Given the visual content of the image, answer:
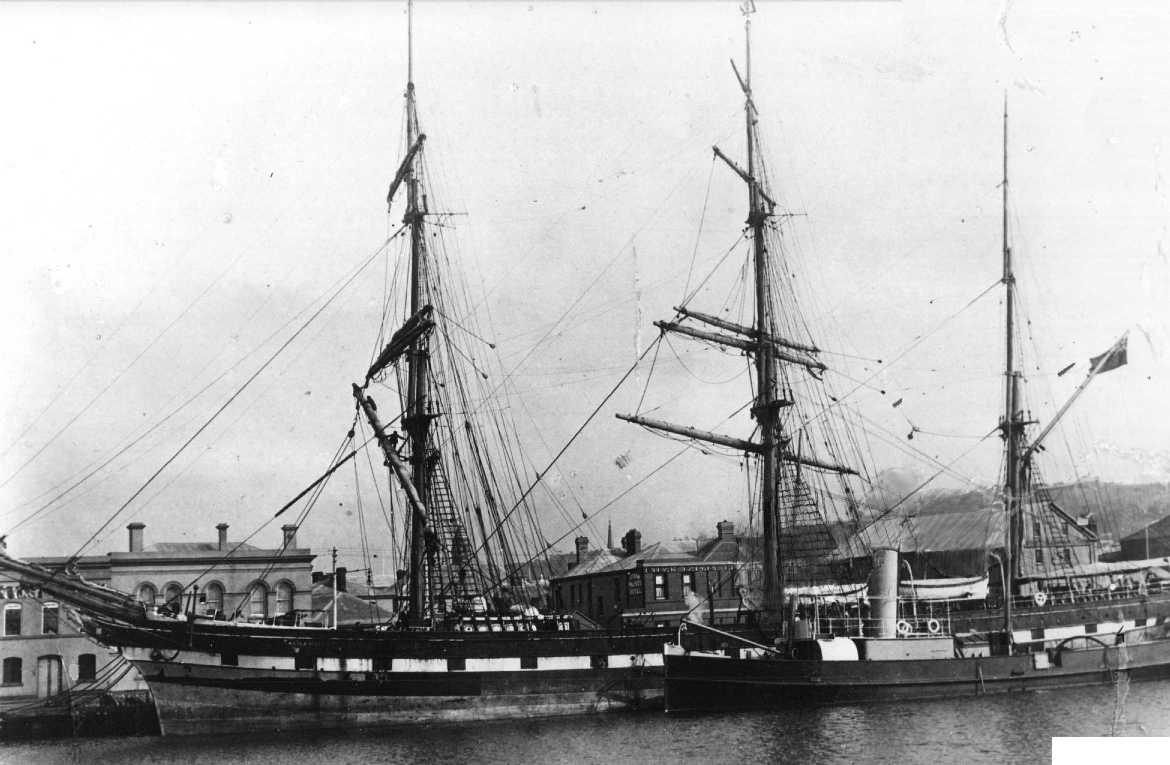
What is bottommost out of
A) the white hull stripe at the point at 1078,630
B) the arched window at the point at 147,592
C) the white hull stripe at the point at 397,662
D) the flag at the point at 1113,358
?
the white hull stripe at the point at 1078,630

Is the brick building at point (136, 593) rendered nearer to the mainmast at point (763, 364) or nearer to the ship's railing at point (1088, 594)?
the mainmast at point (763, 364)

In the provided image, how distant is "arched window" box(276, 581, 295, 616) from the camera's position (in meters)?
37.5

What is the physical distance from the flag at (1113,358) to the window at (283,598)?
27.6 metres

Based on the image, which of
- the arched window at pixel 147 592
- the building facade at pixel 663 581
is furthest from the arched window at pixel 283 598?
the building facade at pixel 663 581

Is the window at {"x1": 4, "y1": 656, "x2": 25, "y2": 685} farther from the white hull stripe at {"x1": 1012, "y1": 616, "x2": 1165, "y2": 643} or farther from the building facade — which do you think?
the white hull stripe at {"x1": 1012, "y1": 616, "x2": 1165, "y2": 643}

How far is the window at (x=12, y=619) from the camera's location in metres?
34.6

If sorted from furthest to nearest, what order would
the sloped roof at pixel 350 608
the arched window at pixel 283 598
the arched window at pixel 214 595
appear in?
the sloped roof at pixel 350 608 < the arched window at pixel 283 598 < the arched window at pixel 214 595

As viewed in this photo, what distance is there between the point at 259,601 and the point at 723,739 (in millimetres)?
21243

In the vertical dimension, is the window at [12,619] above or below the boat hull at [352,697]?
above

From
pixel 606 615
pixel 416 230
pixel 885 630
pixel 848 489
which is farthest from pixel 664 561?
pixel 416 230

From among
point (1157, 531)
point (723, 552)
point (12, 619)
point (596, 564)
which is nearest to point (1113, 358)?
point (723, 552)

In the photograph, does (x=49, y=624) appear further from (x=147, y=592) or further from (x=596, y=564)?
(x=596, y=564)

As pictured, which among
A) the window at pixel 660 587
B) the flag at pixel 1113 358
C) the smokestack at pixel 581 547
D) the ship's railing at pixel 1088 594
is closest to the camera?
the flag at pixel 1113 358

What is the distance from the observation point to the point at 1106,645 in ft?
95.8
